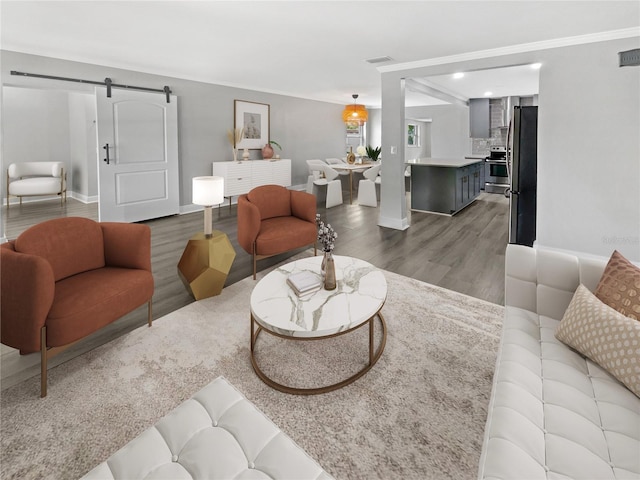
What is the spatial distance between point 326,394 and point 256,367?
443 millimetres

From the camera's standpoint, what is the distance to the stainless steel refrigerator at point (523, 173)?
3504 millimetres

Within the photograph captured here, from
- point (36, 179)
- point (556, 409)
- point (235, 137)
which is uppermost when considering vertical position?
point (235, 137)

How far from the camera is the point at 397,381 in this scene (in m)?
1.94

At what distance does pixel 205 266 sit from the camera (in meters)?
2.89

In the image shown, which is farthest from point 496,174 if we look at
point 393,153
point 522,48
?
point 522,48

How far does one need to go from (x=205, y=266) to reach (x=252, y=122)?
5.14 metres

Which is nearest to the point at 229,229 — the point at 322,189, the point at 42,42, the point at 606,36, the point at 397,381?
the point at 322,189

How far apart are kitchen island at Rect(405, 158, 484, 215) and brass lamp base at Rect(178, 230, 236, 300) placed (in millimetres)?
4366

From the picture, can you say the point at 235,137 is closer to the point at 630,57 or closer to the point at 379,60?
the point at 379,60

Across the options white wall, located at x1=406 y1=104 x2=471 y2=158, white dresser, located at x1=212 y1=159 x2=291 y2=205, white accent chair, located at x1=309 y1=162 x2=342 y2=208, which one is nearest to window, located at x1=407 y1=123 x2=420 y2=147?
white wall, located at x1=406 y1=104 x2=471 y2=158

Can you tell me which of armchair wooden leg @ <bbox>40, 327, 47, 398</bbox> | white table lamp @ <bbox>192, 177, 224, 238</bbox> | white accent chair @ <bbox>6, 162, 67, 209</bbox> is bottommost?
armchair wooden leg @ <bbox>40, 327, 47, 398</bbox>

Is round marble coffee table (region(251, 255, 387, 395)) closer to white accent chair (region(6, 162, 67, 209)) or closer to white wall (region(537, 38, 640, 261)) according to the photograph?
white wall (region(537, 38, 640, 261))

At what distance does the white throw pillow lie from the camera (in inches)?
49.0

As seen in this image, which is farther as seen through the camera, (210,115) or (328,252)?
(210,115)
